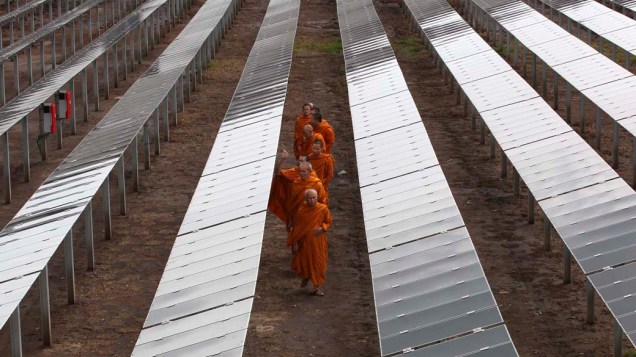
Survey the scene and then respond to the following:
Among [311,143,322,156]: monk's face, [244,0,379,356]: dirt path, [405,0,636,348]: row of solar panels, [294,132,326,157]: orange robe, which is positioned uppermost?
[405,0,636,348]: row of solar panels

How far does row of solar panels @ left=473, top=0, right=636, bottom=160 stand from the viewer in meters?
20.4

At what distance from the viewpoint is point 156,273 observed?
16781 millimetres

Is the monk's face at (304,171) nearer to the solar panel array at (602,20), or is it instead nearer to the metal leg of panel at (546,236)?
the metal leg of panel at (546,236)

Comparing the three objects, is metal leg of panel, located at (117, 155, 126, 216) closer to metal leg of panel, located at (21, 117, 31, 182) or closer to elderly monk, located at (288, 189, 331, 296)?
metal leg of panel, located at (21, 117, 31, 182)

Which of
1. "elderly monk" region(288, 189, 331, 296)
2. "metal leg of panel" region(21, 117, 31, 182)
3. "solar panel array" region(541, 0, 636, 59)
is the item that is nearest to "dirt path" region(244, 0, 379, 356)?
"elderly monk" region(288, 189, 331, 296)

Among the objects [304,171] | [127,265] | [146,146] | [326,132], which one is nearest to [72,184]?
[127,265]

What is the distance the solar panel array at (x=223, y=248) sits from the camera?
37.2 feet

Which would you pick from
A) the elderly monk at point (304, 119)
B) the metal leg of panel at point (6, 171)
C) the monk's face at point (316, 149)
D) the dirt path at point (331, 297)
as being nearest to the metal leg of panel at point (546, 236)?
the dirt path at point (331, 297)

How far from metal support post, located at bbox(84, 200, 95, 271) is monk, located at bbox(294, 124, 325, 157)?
383cm

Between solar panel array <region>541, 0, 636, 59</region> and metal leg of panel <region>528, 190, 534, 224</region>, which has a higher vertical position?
solar panel array <region>541, 0, 636, 59</region>

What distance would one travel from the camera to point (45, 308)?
14.0m

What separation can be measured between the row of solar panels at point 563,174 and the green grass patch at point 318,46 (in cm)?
872

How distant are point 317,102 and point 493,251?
Result: 1125cm

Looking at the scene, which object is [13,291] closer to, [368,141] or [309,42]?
[368,141]
